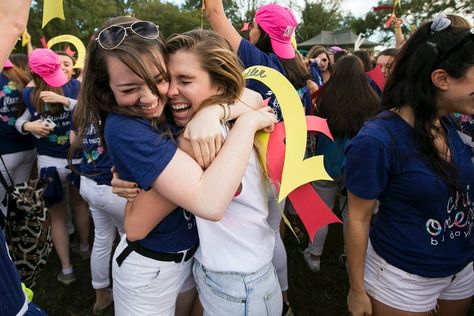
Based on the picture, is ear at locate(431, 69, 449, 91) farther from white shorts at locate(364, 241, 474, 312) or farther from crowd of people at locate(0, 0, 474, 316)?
white shorts at locate(364, 241, 474, 312)

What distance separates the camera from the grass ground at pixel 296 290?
290 centimetres

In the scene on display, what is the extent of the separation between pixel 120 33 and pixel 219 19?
1.10m

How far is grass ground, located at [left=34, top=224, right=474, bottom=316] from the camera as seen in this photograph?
9.52ft

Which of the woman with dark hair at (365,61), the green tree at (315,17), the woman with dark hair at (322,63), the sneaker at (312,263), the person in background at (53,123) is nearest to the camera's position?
the person in background at (53,123)

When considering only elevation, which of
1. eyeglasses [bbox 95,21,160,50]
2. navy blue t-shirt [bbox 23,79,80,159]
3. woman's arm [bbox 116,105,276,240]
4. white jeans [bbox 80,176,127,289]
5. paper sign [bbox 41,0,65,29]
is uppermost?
paper sign [bbox 41,0,65,29]

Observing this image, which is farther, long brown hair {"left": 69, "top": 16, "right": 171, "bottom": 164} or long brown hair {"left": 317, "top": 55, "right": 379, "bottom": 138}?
long brown hair {"left": 317, "top": 55, "right": 379, "bottom": 138}

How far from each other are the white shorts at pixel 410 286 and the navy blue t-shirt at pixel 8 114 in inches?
130

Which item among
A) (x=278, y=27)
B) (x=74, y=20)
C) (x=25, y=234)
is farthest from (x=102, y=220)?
(x=74, y=20)

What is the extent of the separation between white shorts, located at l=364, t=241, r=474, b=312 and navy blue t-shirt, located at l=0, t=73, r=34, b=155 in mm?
3295

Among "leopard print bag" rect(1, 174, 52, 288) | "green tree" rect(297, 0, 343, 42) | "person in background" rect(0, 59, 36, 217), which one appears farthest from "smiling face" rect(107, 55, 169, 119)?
"green tree" rect(297, 0, 343, 42)

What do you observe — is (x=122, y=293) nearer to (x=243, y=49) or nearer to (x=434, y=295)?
(x=434, y=295)

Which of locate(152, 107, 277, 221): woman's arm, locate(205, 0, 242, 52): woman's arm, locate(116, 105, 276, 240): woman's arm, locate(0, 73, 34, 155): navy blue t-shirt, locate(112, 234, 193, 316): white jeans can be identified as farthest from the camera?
locate(0, 73, 34, 155): navy blue t-shirt

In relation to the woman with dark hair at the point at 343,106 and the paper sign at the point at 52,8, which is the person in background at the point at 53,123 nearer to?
the paper sign at the point at 52,8

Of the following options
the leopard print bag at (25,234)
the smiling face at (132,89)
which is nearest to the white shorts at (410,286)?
the smiling face at (132,89)
